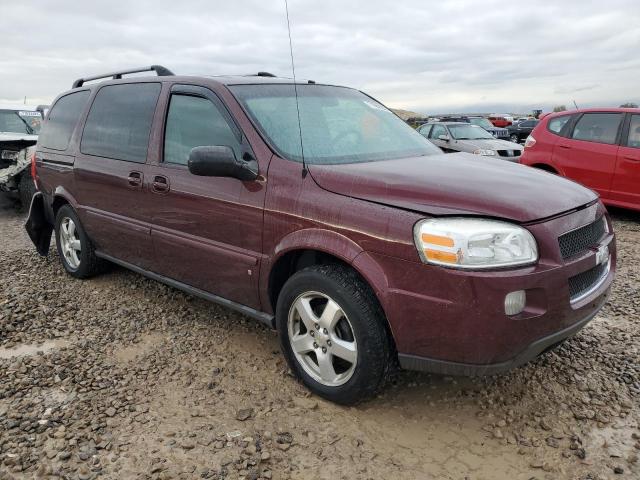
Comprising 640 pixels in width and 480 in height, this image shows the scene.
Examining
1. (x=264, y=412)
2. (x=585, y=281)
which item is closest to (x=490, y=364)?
(x=585, y=281)

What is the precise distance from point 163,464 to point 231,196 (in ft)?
4.95

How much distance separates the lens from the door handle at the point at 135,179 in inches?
154

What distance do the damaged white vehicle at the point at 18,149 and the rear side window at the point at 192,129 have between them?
5385 millimetres

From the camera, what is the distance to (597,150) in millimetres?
7418

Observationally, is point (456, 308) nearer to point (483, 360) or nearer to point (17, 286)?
point (483, 360)

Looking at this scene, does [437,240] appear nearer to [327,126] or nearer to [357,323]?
[357,323]

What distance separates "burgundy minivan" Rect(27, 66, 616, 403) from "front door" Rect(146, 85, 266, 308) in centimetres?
1

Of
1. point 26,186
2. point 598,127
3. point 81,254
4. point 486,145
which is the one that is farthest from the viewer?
point 486,145

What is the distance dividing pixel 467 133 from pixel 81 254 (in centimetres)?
1023

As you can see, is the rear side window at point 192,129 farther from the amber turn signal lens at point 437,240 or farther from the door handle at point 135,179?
the amber turn signal lens at point 437,240

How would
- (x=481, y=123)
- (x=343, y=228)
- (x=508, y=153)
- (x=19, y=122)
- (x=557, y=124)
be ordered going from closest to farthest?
(x=343, y=228) < (x=557, y=124) < (x=19, y=122) < (x=508, y=153) < (x=481, y=123)

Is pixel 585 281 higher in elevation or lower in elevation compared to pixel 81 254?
higher

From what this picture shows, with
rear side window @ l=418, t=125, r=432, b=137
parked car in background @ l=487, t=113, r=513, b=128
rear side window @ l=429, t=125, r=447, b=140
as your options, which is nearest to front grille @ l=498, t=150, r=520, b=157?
rear side window @ l=429, t=125, r=447, b=140

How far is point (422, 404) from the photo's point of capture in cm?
298
